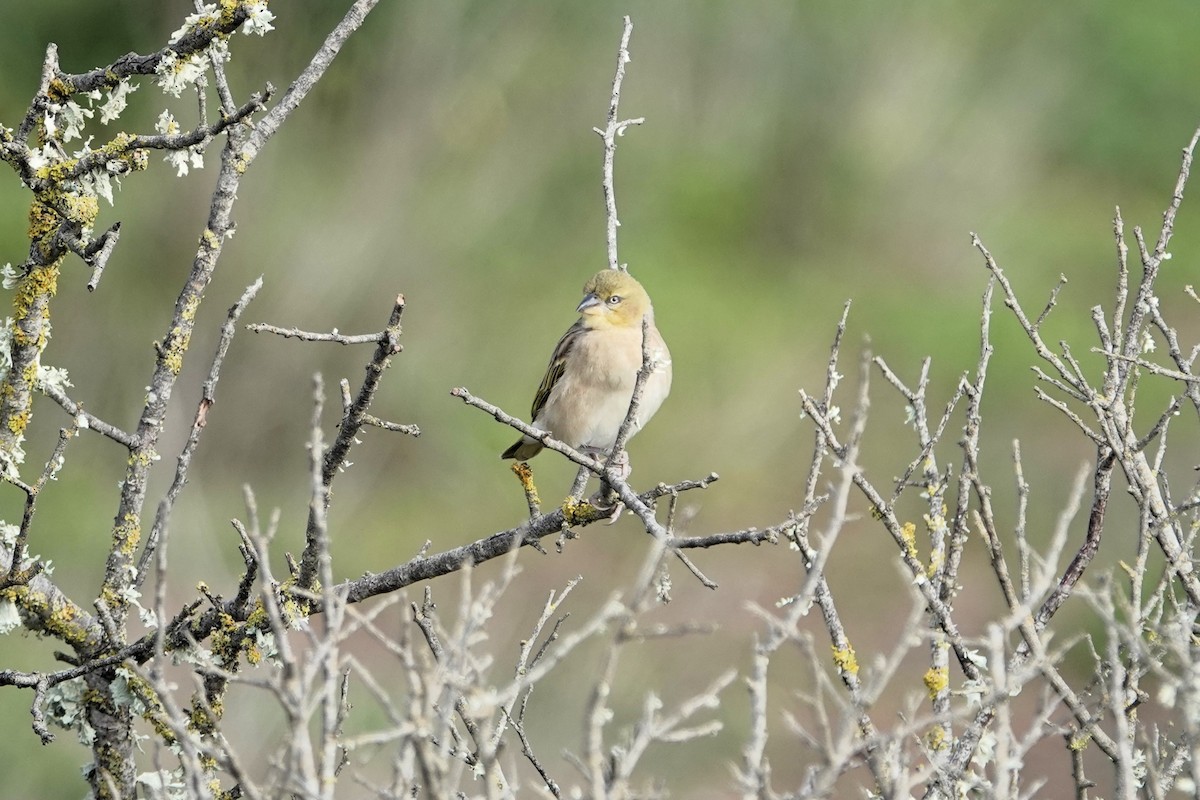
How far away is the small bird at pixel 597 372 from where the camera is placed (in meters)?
4.44

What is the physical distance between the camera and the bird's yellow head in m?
4.58

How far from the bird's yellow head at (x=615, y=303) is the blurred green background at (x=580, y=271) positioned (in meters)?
2.09

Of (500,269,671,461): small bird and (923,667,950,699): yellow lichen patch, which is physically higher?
(500,269,671,461): small bird

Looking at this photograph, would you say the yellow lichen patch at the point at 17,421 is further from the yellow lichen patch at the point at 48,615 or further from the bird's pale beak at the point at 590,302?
the bird's pale beak at the point at 590,302

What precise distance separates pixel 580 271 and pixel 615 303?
17.1 ft

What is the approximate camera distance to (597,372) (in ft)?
14.6

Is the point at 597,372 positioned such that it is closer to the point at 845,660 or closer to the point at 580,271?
the point at 845,660

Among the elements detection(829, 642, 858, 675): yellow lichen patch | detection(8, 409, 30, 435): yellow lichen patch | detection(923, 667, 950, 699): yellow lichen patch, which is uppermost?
detection(8, 409, 30, 435): yellow lichen patch

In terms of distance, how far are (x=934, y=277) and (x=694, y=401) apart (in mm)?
3703

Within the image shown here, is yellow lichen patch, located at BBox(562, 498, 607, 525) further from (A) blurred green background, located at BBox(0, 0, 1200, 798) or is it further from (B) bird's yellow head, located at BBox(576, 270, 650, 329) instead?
(A) blurred green background, located at BBox(0, 0, 1200, 798)

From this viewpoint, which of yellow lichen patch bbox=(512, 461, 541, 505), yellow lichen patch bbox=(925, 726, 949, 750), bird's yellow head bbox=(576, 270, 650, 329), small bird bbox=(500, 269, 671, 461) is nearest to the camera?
yellow lichen patch bbox=(925, 726, 949, 750)

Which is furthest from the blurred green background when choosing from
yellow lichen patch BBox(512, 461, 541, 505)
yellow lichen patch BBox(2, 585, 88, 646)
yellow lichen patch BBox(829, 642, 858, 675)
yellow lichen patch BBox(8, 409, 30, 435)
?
yellow lichen patch BBox(829, 642, 858, 675)

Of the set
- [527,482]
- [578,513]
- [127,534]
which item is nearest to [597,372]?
[527,482]

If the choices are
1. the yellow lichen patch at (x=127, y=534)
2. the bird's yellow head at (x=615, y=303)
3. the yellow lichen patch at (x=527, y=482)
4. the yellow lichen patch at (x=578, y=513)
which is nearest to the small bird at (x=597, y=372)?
the bird's yellow head at (x=615, y=303)
